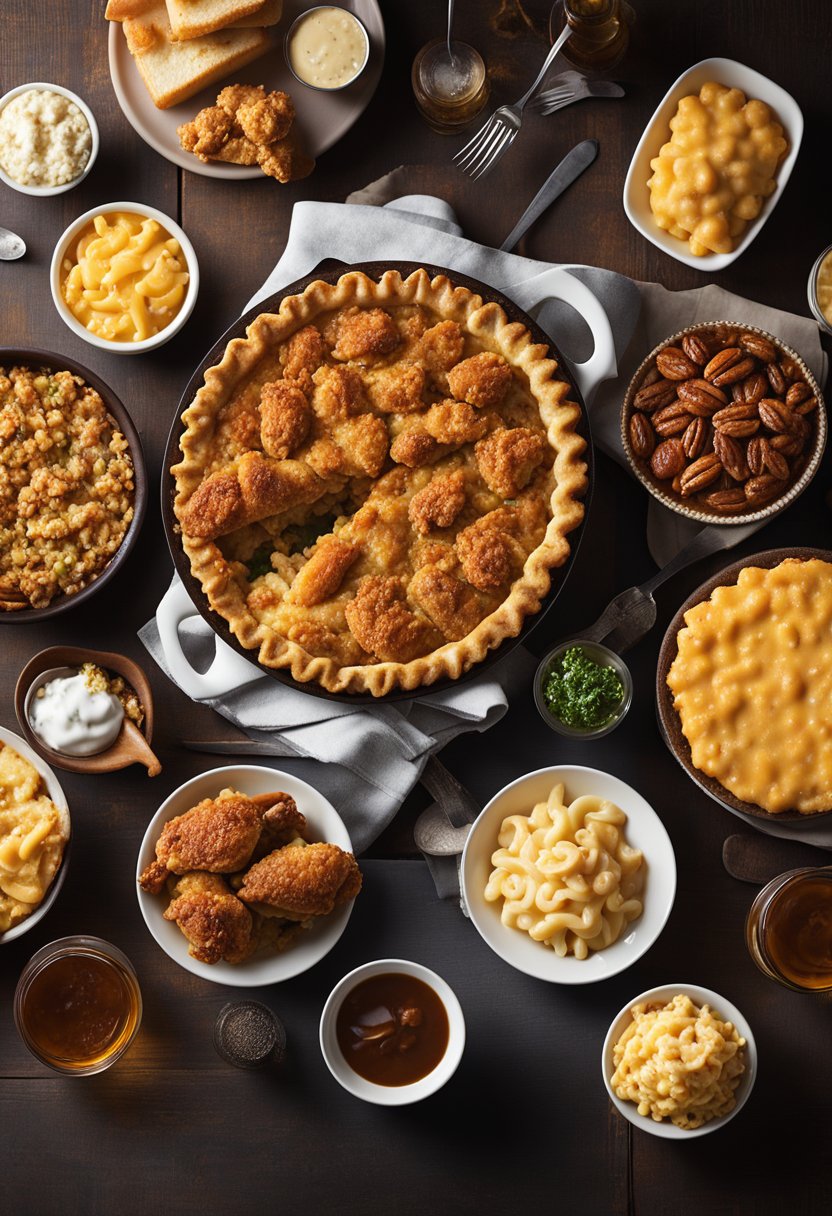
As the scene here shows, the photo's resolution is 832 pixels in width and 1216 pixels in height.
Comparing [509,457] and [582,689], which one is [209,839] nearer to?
[582,689]

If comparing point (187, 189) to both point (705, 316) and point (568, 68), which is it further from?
point (705, 316)

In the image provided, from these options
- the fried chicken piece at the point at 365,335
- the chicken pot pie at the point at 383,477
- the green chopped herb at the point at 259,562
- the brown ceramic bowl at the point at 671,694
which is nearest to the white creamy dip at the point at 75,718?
the chicken pot pie at the point at 383,477

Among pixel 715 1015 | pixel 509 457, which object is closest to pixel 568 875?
pixel 715 1015

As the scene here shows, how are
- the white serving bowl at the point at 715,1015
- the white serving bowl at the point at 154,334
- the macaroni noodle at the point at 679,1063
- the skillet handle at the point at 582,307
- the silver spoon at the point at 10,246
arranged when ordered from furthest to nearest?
the silver spoon at the point at 10,246 → the white serving bowl at the point at 154,334 → the skillet handle at the point at 582,307 → the white serving bowl at the point at 715,1015 → the macaroni noodle at the point at 679,1063

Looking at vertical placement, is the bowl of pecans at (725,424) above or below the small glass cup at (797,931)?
above

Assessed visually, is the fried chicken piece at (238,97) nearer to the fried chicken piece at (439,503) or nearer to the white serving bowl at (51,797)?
the fried chicken piece at (439,503)
